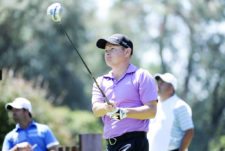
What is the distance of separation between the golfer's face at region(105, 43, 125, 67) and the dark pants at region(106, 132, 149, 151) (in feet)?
2.04

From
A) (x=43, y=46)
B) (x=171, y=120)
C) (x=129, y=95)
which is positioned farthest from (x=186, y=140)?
(x=43, y=46)

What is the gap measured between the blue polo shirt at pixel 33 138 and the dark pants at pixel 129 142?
3.04 metres

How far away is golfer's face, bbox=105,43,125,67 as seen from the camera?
718 centimetres

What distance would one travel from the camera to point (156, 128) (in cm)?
886

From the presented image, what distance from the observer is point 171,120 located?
8.98 metres

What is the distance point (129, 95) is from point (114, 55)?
38 centimetres

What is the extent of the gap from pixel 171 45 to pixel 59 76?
19.5ft

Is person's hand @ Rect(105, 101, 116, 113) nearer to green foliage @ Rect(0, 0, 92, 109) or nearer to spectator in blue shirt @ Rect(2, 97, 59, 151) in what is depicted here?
spectator in blue shirt @ Rect(2, 97, 59, 151)

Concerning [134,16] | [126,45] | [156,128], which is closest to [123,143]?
[126,45]

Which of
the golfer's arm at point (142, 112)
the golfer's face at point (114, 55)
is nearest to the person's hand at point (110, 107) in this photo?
the golfer's arm at point (142, 112)

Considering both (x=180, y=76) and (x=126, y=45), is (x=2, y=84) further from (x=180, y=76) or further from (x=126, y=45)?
(x=180, y=76)

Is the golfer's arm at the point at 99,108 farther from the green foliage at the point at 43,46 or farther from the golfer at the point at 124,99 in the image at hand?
the green foliage at the point at 43,46

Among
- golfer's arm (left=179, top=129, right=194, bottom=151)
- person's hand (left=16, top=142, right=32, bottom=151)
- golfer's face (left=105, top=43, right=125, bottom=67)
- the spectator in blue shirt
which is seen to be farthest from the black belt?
the spectator in blue shirt

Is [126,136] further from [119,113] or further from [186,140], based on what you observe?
[186,140]
